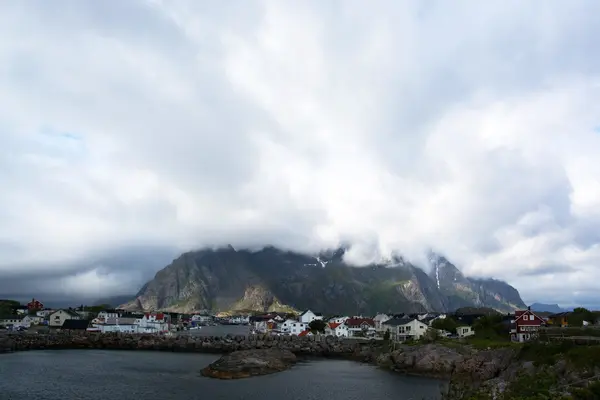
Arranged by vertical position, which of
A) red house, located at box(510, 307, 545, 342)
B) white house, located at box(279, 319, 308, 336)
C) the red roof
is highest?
red house, located at box(510, 307, 545, 342)

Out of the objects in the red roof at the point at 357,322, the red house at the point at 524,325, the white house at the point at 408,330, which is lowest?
the red roof at the point at 357,322

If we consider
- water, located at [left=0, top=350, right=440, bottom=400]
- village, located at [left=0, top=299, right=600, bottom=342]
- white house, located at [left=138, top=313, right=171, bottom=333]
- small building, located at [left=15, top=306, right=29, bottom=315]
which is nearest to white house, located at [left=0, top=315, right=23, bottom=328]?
village, located at [left=0, top=299, right=600, bottom=342]

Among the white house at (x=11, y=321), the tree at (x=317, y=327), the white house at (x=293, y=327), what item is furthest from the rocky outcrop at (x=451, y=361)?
the white house at (x=11, y=321)

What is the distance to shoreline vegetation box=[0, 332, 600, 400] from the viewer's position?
86.3ft

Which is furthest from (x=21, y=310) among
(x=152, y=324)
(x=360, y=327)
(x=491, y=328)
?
(x=491, y=328)

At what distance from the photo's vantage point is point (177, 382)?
165ft

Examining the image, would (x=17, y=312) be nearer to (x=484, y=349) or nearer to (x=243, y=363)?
(x=243, y=363)

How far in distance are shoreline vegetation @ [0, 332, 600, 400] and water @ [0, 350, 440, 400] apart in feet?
18.8

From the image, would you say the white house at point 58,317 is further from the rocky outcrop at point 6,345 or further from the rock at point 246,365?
the rock at point 246,365

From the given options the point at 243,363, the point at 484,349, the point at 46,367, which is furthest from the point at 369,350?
the point at 46,367

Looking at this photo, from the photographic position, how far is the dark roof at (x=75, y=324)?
378ft

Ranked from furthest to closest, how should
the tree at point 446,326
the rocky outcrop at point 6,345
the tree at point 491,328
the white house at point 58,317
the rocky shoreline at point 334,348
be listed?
the white house at point 58,317
the tree at point 446,326
the rocky outcrop at point 6,345
the tree at point 491,328
the rocky shoreline at point 334,348

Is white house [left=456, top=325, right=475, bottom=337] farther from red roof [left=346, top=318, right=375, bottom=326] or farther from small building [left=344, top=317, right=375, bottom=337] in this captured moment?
red roof [left=346, top=318, right=375, bottom=326]

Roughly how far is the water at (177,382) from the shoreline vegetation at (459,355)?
5728 mm
